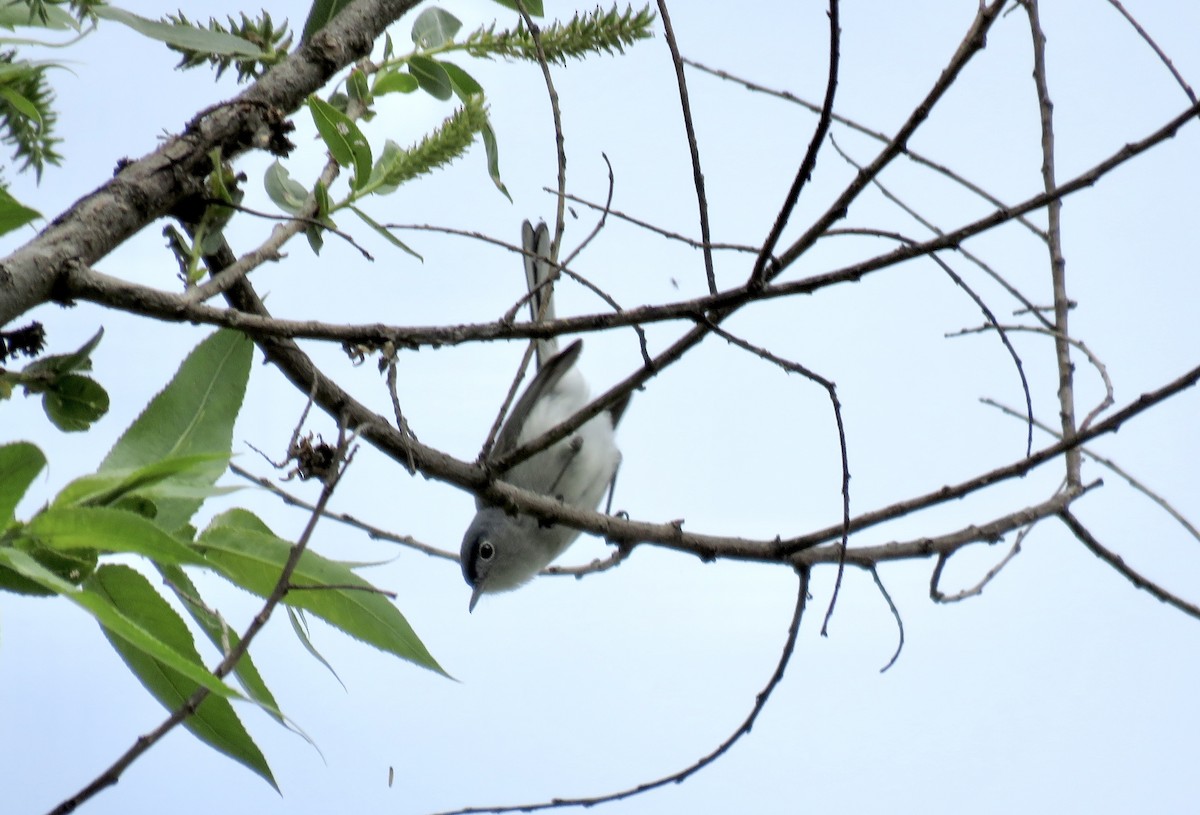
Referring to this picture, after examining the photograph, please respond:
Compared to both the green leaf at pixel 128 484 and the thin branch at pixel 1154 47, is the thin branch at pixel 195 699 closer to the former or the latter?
the green leaf at pixel 128 484

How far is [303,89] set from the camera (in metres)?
1.74

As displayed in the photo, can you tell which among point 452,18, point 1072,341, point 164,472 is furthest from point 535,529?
point 164,472

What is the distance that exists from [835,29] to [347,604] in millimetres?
908

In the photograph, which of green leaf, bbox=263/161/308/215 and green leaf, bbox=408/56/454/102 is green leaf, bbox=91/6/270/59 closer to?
green leaf, bbox=263/161/308/215

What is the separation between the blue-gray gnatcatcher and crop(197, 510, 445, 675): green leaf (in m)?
3.10

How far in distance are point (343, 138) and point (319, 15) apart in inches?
9.9

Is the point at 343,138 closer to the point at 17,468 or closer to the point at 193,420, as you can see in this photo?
the point at 193,420

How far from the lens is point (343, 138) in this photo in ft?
5.67

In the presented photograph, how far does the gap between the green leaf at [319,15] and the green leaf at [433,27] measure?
213 millimetres

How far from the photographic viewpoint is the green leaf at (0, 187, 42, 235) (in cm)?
100

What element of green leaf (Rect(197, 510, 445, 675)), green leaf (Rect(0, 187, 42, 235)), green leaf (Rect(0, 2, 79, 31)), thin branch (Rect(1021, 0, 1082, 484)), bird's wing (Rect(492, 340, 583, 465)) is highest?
bird's wing (Rect(492, 340, 583, 465))

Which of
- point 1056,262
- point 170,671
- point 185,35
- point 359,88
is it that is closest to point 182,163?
point 185,35

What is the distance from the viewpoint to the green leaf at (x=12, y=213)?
3.28ft

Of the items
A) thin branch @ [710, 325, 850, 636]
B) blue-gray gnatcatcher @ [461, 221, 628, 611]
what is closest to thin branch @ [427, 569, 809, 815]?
thin branch @ [710, 325, 850, 636]
